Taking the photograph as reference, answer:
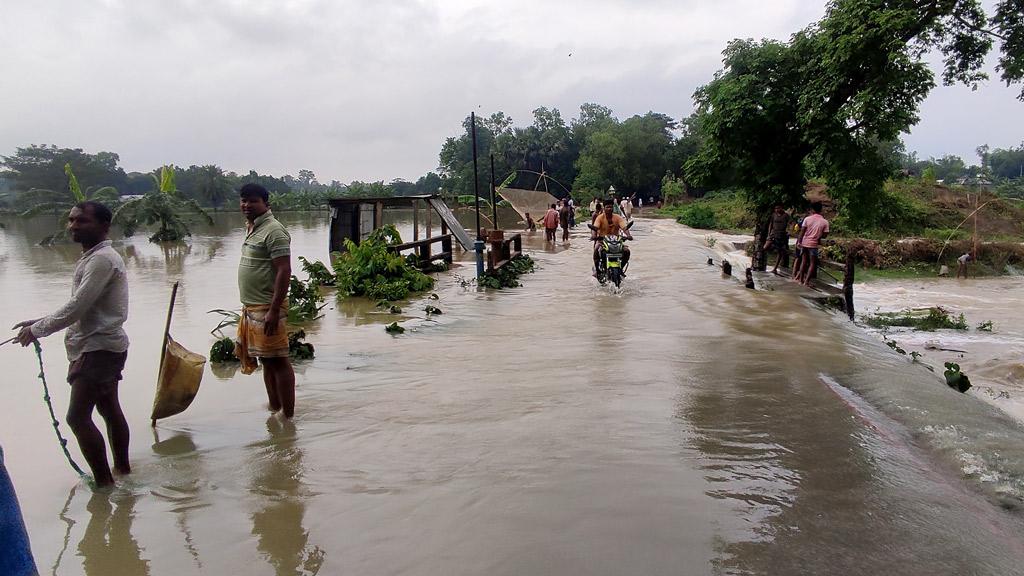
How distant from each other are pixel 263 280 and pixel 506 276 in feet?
28.5

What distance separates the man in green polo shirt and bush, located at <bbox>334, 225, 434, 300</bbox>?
649 centimetres

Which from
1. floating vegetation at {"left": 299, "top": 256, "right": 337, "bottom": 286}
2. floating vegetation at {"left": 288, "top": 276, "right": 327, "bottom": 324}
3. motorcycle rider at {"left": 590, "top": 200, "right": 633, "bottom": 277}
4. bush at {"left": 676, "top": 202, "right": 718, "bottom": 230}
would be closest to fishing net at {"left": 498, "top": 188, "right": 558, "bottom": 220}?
bush at {"left": 676, "top": 202, "right": 718, "bottom": 230}

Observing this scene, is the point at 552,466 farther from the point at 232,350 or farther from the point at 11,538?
the point at 232,350

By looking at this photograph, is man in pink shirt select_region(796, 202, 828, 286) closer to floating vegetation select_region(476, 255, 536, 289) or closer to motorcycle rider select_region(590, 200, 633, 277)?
motorcycle rider select_region(590, 200, 633, 277)

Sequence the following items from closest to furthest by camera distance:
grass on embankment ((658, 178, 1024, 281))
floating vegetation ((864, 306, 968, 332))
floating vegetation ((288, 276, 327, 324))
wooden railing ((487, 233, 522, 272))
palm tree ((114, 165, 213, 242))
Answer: floating vegetation ((288, 276, 327, 324)) < floating vegetation ((864, 306, 968, 332)) < wooden railing ((487, 233, 522, 272)) < grass on embankment ((658, 178, 1024, 281)) < palm tree ((114, 165, 213, 242))

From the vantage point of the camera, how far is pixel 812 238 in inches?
442

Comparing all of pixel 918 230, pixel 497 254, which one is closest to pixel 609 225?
pixel 497 254

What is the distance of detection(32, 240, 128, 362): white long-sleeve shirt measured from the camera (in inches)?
141

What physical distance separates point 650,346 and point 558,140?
63776 mm

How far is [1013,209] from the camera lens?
25.2m

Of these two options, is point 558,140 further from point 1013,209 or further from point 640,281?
point 640,281

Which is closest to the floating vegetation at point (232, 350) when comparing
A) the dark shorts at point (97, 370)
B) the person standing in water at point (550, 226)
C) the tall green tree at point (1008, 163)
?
the dark shorts at point (97, 370)

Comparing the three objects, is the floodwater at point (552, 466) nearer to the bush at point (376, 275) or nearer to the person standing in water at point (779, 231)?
the bush at point (376, 275)

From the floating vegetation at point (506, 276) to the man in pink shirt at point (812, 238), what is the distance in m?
5.44
